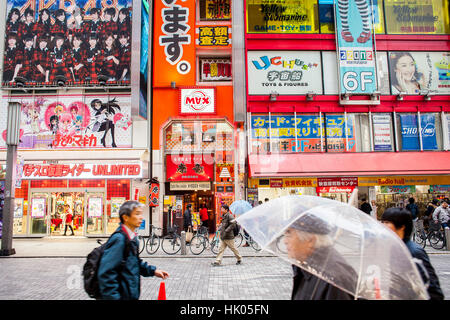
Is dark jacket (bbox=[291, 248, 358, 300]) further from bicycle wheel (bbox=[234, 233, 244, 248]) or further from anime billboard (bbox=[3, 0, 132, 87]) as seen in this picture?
anime billboard (bbox=[3, 0, 132, 87])

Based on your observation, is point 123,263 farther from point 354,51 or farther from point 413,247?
point 354,51

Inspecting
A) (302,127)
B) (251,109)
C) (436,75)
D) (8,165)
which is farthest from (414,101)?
(8,165)

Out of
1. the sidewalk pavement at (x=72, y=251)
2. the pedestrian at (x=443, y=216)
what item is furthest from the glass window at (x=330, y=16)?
the sidewalk pavement at (x=72, y=251)

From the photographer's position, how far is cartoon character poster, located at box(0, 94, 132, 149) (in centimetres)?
1723

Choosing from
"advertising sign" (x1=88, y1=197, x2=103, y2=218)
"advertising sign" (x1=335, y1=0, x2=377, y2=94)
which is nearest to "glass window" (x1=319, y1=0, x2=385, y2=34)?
"advertising sign" (x1=335, y1=0, x2=377, y2=94)

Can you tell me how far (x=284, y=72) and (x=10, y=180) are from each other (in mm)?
14008

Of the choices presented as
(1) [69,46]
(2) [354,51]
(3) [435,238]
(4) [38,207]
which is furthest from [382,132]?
(4) [38,207]

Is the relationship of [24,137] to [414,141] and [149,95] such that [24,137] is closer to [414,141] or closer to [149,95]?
[149,95]

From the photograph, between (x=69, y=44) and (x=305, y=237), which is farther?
(x=69, y=44)

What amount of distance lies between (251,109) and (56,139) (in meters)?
10.8

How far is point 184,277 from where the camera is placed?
8125mm
